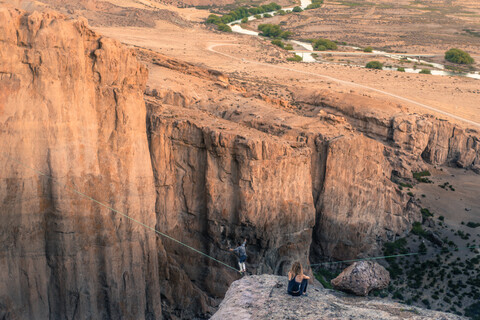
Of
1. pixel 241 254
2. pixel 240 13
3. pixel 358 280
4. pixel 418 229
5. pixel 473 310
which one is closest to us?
pixel 241 254

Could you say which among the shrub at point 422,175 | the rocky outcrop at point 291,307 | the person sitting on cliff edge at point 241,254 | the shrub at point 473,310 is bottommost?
the shrub at point 473,310

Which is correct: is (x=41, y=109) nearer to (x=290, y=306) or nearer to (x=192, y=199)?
(x=192, y=199)

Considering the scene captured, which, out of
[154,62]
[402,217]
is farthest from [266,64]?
[402,217]

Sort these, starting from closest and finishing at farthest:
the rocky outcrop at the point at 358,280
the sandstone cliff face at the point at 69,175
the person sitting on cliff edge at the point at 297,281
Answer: the person sitting on cliff edge at the point at 297,281
the sandstone cliff face at the point at 69,175
the rocky outcrop at the point at 358,280

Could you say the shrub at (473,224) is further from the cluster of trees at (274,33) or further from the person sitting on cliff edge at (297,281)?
the cluster of trees at (274,33)

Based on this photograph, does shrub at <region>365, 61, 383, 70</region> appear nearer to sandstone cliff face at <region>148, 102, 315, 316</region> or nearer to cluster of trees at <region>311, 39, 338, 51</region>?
cluster of trees at <region>311, 39, 338, 51</region>

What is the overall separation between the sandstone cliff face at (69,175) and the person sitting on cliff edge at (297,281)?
7.21 m

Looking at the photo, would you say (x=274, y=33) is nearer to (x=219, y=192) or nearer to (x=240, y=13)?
(x=240, y=13)

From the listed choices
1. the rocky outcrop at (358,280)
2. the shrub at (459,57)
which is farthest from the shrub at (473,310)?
the shrub at (459,57)

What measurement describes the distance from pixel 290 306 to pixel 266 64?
5938 cm

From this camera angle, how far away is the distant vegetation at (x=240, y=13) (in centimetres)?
11687

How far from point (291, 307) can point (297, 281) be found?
787 mm

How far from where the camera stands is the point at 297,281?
15680 mm

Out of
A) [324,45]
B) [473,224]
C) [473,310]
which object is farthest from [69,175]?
[324,45]
